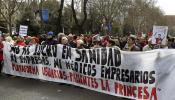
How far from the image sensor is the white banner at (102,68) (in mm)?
9484

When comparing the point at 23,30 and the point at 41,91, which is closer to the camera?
the point at 41,91

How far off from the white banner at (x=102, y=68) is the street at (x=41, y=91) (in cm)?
19

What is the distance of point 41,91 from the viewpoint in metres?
12.3

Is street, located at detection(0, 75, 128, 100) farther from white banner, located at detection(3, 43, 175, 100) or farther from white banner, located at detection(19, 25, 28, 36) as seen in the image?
white banner, located at detection(19, 25, 28, 36)

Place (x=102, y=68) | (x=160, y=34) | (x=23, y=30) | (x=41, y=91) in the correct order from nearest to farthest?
(x=102, y=68)
(x=41, y=91)
(x=160, y=34)
(x=23, y=30)

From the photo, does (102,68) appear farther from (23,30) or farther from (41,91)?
(23,30)

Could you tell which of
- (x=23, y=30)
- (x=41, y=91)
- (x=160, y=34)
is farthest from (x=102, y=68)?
(x=23, y=30)

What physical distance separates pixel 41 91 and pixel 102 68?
79.0 inches

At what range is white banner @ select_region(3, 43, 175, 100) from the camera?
9484mm

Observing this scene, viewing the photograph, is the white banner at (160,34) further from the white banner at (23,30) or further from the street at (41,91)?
the white banner at (23,30)

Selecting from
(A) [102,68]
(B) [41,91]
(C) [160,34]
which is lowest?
(B) [41,91]

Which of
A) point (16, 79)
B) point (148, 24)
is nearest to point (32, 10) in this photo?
point (16, 79)

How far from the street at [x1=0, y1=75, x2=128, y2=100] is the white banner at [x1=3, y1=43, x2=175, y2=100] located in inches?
7.4

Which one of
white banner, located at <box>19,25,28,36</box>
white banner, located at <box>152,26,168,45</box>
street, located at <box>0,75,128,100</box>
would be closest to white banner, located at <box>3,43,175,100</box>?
street, located at <box>0,75,128,100</box>
